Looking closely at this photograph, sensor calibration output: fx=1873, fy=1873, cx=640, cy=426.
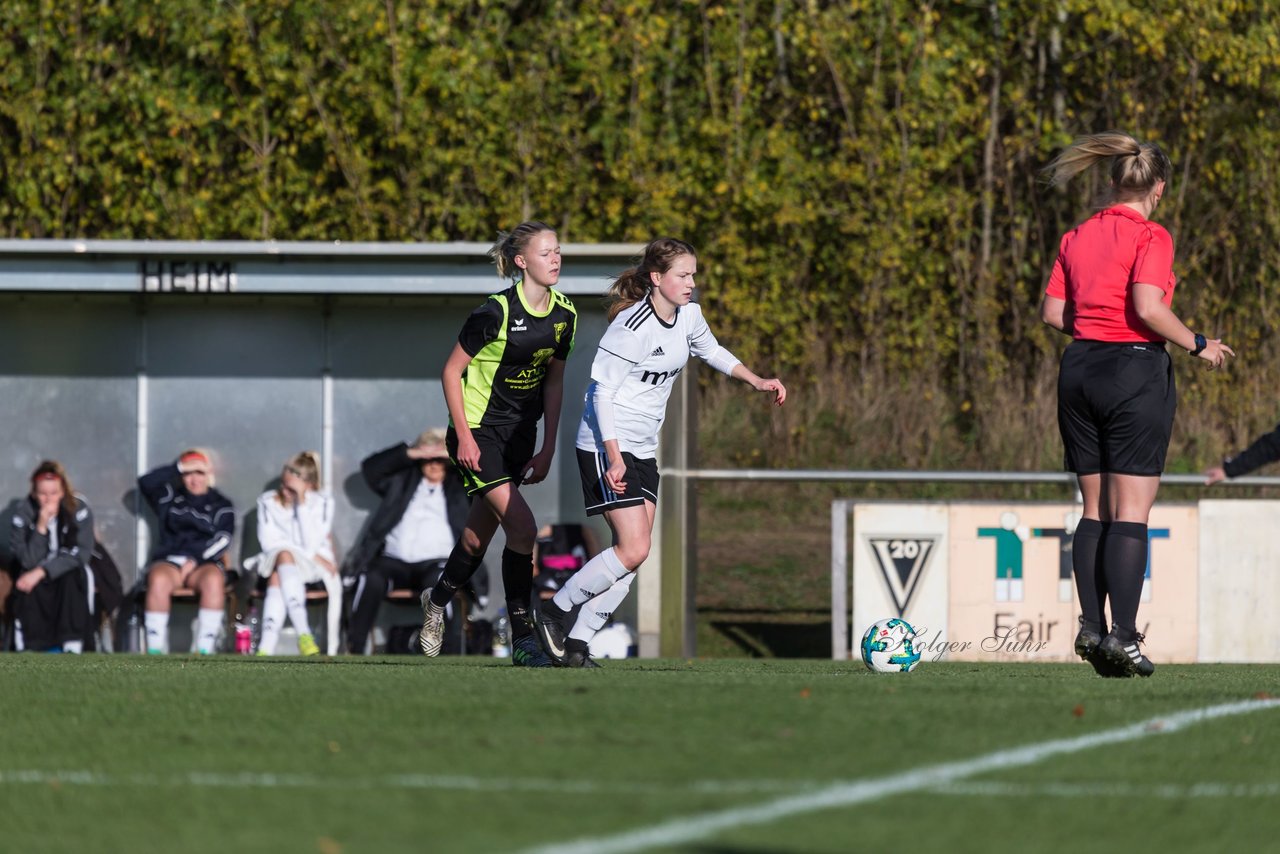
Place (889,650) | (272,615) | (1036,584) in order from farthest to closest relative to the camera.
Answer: (272,615) → (1036,584) → (889,650)

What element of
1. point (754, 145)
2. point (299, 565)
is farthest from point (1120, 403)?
point (754, 145)

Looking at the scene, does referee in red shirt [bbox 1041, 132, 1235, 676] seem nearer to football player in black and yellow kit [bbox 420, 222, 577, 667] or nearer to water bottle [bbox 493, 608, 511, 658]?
football player in black and yellow kit [bbox 420, 222, 577, 667]

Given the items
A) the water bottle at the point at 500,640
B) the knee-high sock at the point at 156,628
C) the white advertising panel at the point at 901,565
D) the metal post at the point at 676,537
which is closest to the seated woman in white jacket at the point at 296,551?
the knee-high sock at the point at 156,628

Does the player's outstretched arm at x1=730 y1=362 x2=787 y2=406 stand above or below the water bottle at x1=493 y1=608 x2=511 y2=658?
above

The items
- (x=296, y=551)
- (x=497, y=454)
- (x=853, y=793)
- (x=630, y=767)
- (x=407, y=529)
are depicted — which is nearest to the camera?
(x=853, y=793)

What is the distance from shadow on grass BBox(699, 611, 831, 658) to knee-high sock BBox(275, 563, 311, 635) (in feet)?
9.70

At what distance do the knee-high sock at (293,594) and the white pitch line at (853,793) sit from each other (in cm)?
792

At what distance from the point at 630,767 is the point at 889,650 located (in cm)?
372

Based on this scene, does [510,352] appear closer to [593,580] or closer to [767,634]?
[593,580]

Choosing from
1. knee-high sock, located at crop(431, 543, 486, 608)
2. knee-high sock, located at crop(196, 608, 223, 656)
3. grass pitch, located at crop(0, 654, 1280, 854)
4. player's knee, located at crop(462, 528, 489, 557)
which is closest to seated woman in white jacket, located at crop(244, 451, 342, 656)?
knee-high sock, located at crop(196, 608, 223, 656)

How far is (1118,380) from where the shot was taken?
6.46 m

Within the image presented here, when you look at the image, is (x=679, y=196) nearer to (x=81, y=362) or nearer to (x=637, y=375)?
(x=81, y=362)

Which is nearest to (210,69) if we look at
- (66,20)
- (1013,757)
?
(66,20)

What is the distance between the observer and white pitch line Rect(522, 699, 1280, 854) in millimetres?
3180
